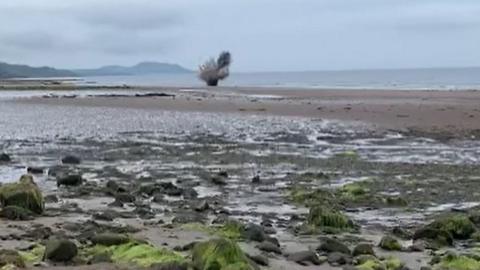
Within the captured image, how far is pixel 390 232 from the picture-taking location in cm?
1160

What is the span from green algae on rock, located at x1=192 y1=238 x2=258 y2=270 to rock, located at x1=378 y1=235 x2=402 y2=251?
2.72m

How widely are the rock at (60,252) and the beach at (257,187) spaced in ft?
0.38

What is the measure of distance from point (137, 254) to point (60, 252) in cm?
91

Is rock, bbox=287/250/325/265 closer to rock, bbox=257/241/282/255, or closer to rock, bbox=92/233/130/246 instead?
rock, bbox=257/241/282/255

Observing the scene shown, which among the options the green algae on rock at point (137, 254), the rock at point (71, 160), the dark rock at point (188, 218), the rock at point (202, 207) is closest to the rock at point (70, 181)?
the rock at point (202, 207)

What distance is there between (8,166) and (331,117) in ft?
65.3

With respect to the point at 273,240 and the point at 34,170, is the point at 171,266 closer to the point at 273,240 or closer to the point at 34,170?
the point at 273,240

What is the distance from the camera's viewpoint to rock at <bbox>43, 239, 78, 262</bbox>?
8.73 meters

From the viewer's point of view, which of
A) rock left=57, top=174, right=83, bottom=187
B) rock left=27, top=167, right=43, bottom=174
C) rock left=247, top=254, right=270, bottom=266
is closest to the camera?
rock left=247, top=254, right=270, bottom=266

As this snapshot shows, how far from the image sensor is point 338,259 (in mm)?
9578

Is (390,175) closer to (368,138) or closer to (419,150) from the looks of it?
(419,150)

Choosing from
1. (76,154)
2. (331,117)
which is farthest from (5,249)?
(331,117)

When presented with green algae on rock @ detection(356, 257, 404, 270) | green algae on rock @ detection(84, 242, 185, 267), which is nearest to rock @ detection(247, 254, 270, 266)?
green algae on rock @ detection(84, 242, 185, 267)

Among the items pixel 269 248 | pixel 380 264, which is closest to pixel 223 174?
pixel 269 248
